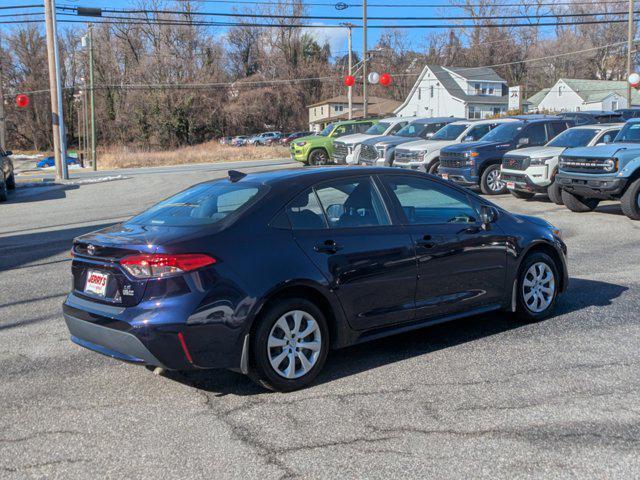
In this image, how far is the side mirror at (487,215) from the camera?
6.11 meters

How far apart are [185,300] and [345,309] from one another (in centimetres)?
127

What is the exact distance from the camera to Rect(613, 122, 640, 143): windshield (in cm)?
1372

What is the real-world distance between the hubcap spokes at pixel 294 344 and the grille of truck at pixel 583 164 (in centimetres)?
994

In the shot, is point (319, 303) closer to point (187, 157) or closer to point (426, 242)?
point (426, 242)

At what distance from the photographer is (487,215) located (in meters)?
6.13

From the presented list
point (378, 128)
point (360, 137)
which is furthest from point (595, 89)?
point (360, 137)

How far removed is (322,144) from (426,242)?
73.4 feet

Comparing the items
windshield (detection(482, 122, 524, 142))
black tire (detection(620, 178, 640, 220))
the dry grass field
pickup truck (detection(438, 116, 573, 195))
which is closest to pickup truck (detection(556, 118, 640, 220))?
black tire (detection(620, 178, 640, 220))

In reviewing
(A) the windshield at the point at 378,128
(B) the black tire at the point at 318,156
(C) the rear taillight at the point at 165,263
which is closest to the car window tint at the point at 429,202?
(C) the rear taillight at the point at 165,263

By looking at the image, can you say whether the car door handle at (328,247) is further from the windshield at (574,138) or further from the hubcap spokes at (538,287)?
the windshield at (574,138)

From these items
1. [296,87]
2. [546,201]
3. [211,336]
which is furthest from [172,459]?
[296,87]

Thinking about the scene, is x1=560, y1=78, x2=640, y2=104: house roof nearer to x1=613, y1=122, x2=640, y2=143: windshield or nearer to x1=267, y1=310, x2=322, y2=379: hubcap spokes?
x1=613, y1=122, x2=640, y2=143: windshield

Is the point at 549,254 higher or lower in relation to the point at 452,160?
lower

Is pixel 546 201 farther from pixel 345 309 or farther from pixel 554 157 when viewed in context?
→ pixel 345 309
